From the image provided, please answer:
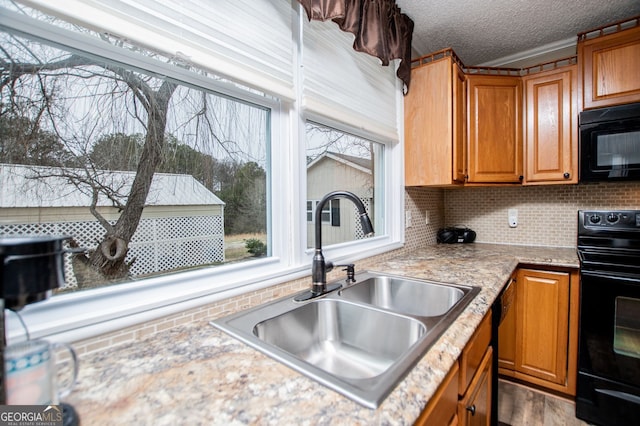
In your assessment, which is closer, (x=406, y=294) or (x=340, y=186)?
(x=406, y=294)

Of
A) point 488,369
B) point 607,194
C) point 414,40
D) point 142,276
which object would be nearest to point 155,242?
point 142,276

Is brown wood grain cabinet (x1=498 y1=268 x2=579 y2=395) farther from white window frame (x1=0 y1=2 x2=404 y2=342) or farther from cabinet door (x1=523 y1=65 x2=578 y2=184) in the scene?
white window frame (x1=0 y1=2 x2=404 y2=342)

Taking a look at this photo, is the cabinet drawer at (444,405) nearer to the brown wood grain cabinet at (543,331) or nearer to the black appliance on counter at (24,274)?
the black appliance on counter at (24,274)

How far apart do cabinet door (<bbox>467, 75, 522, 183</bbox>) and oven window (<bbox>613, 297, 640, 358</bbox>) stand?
0.97 m

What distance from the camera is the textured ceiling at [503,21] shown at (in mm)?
1778

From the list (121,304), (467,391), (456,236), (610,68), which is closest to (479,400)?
(467,391)

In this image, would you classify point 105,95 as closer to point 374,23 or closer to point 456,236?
point 374,23

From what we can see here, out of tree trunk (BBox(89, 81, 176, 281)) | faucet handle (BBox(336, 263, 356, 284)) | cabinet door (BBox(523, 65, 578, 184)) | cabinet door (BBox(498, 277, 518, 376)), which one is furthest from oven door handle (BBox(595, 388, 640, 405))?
tree trunk (BBox(89, 81, 176, 281))

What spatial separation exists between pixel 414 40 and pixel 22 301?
251 cm

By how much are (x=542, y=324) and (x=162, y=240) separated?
2.24 metres

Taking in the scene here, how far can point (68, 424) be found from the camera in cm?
47

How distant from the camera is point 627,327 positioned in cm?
155

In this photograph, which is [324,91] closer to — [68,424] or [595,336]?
[68,424]

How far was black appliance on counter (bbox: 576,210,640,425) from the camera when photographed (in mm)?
1512
